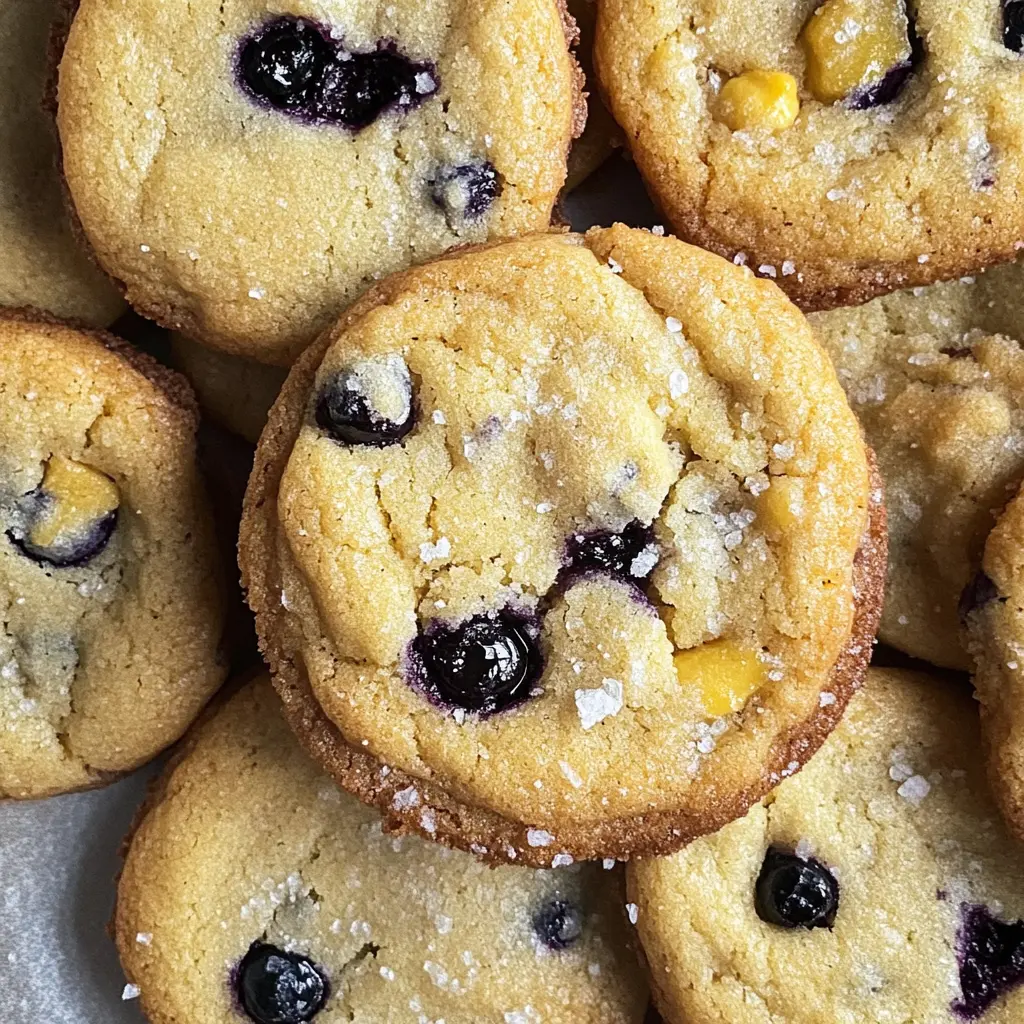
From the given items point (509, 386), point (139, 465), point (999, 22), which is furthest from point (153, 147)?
point (999, 22)

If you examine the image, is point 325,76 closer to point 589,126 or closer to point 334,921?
point 589,126

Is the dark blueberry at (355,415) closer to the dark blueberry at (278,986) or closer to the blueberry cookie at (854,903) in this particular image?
the blueberry cookie at (854,903)

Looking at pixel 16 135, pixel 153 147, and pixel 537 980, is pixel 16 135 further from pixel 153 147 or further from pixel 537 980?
pixel 537 980

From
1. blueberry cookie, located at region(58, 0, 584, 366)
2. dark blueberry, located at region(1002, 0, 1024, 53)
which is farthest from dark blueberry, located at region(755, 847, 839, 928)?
dark blueberry, located at region(1002, 0, 1024, 53)

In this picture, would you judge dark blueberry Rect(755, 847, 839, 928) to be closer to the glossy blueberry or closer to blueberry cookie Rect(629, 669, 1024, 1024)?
blueberry cookie Rect(629, 669, 1024, 1024)

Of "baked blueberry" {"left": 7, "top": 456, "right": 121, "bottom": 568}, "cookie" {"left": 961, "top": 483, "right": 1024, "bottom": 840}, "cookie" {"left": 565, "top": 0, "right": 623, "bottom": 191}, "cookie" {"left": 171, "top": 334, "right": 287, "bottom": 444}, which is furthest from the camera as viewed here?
"cookie" {"left": 171, "top": 334, "right": 287, "bottom": 444}

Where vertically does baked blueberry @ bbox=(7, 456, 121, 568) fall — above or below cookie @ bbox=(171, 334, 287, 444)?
below

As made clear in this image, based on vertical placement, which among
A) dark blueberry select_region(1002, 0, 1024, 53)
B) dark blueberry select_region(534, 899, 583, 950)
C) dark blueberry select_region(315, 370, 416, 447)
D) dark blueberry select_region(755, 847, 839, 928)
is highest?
dark blueberry select_region(1002, 0, 1024, 53)
